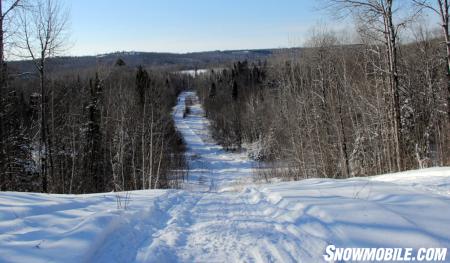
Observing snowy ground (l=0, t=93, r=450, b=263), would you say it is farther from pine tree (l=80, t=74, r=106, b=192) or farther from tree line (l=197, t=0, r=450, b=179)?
pine tree (l=80, t=74, r=106, b=192)

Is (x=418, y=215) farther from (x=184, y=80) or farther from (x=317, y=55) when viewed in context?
(x=184, y=80)

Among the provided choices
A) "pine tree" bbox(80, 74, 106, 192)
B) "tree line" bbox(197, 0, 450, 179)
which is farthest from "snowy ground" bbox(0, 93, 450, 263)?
"pine tree" bbox(80, 74, 106, 192)

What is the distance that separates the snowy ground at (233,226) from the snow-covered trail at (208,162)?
76.0 feet

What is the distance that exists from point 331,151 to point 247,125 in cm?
4043

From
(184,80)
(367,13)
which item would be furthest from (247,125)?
(184,80)

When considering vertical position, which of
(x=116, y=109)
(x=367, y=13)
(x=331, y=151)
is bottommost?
(x=331, y=151)

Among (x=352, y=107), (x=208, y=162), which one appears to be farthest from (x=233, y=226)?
(x=208, y=162)

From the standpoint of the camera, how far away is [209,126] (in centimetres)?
8350

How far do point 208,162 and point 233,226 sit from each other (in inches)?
1988

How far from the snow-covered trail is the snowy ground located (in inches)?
913

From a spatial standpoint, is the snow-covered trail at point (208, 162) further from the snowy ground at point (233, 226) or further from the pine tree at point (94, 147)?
the snowy ground at point (233, 226)

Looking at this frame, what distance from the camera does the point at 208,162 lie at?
5622 centimetres

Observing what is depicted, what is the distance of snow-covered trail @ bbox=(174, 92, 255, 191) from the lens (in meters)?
38.9

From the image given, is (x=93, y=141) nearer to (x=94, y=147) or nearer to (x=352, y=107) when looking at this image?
(x=94, y=147)
